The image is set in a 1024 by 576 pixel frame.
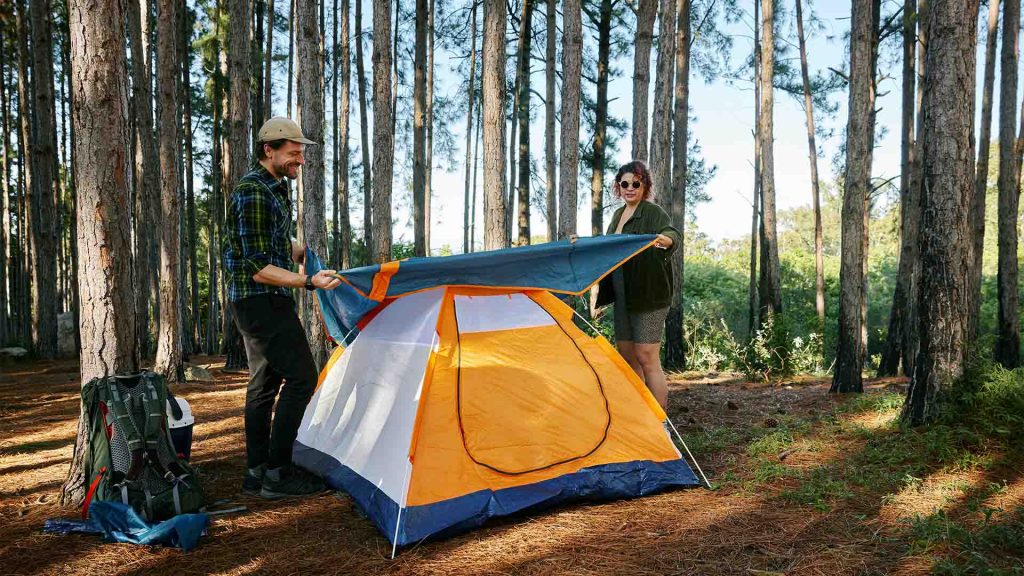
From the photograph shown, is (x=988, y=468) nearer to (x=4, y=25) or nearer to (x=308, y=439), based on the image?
(x=308, y=439)

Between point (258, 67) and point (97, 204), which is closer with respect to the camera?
point (97, 204)

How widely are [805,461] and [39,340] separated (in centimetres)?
1468

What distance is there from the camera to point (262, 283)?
3422 mm

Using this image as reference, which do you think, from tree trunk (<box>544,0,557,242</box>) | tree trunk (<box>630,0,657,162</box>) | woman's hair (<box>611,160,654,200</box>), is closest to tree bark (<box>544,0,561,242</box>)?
tree trunk (<box>544,0,557,242</box>)

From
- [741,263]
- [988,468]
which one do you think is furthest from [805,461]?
[741,263]

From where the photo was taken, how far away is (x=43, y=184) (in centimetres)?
1120

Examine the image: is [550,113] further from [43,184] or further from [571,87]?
[43,184]

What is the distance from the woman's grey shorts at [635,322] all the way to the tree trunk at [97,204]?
3.01 meters

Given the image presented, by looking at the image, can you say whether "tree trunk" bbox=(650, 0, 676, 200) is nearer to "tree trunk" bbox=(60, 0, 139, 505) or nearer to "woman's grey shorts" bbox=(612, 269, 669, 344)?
"woman's grey shorts" bbox=(612, 269, 669, 344)

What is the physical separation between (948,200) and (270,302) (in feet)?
14.2

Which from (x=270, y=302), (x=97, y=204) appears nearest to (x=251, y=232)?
(x=270, y=302)

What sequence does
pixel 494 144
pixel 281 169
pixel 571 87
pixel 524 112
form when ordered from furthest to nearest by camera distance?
1. pixel 524 112
2. pixel 571 87
3. pixel 494 144
4. pixel 281 169

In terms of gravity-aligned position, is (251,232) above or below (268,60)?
below

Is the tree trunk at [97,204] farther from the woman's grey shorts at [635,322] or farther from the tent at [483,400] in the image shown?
the woman's grey shorts at [635,322]
